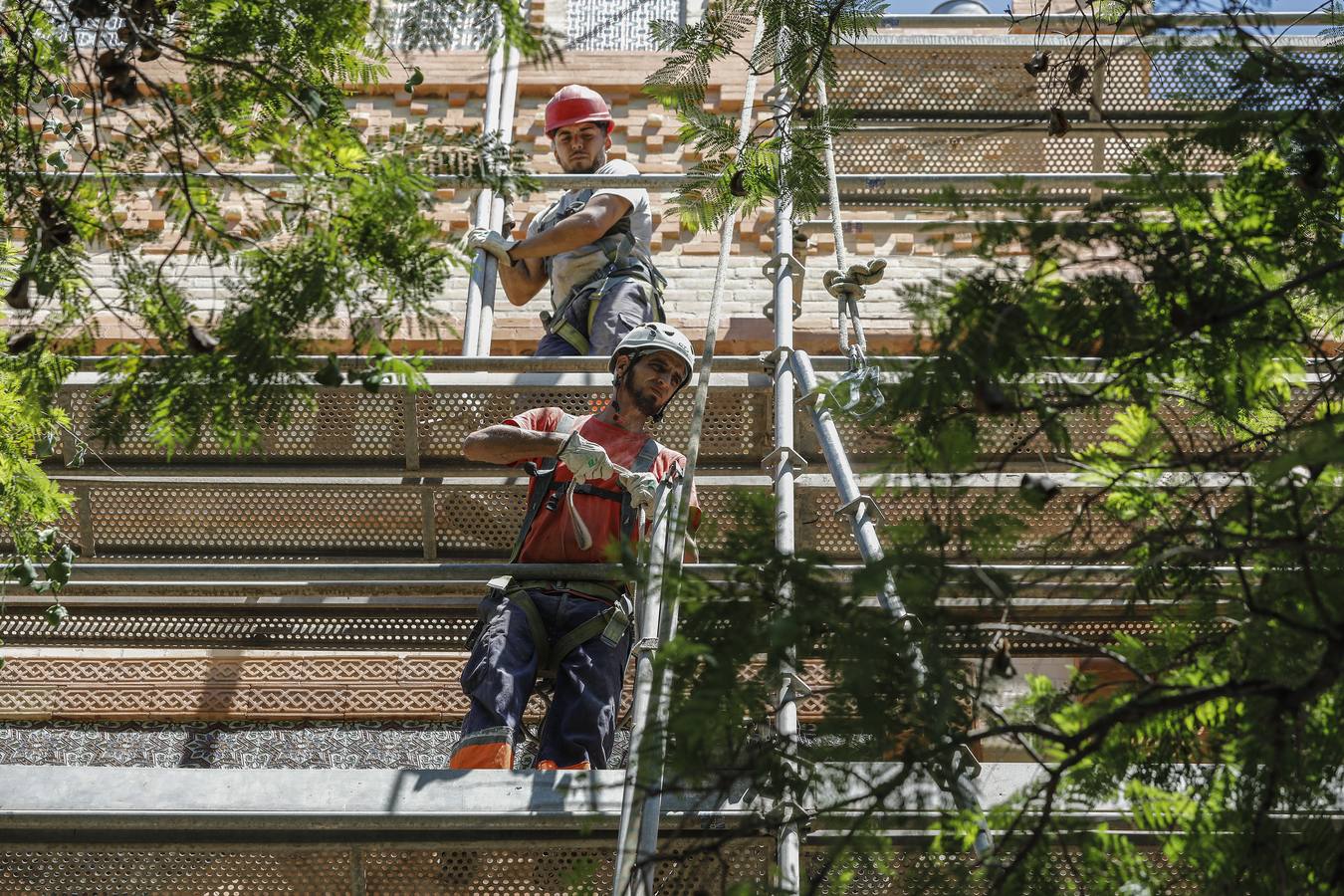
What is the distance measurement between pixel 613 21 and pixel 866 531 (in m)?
9.19

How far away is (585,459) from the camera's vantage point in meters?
5.94

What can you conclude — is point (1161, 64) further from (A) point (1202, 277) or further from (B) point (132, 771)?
(B) point (132, 771)

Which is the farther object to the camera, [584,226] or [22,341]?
[584,226]

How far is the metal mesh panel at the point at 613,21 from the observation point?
1325cm

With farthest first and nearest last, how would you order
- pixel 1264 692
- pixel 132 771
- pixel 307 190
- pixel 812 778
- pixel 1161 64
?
pixel 1161 64
pixel 132 771
pixel 307 190
pixel 812 778
pixel 1264 692

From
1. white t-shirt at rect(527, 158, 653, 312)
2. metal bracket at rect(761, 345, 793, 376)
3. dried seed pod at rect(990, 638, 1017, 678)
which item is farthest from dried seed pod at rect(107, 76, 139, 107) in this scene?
white t-shirt at rect(527, 158, 653, 312)

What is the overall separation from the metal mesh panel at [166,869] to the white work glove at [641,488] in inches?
64.2

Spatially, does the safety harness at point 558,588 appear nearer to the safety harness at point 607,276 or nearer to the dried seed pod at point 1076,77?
the safety harness at point 607,276

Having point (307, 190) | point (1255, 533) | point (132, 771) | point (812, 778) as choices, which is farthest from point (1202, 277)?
point (132, 771)

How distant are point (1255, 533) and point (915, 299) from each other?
0.74 metres

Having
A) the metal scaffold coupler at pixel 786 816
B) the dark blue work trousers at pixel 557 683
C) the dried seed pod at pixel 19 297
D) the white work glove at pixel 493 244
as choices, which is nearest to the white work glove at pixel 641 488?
the dark blue work trousers at pixel 557 683

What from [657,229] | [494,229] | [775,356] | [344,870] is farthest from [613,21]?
[344,870]

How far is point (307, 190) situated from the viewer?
396 centimetres

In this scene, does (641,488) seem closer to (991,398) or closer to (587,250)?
(587,250)
